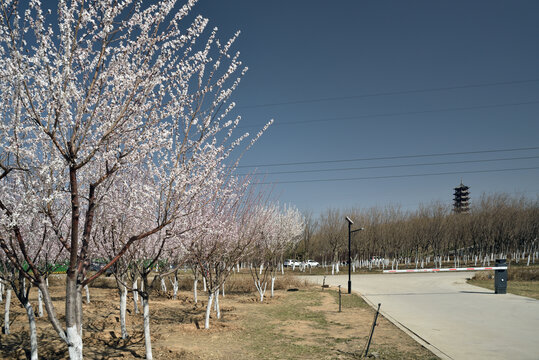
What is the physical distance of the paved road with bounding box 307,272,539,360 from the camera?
887cm

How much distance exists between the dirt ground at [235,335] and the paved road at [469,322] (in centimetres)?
80

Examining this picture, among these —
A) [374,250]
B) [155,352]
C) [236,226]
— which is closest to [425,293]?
[236,226]

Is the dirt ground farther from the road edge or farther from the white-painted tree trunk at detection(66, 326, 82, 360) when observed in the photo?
the white-painted tree trunk at detection(66, 326, 82, 360)

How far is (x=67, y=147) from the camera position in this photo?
155 inches

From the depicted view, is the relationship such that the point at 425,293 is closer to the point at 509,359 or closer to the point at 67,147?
the point at 509,359

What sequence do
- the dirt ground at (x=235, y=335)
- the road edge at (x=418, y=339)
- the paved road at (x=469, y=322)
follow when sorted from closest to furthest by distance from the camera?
the road edge at (x=418, y=339)
the paved road at (x=469, y=322)
the dirt ground at (x=235, y=335)

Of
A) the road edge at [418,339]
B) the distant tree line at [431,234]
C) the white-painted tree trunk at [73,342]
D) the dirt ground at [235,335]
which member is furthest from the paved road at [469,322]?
the distant tree line at [431,234]

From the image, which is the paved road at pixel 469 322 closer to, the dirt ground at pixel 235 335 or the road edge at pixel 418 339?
the road edge at pixel 418 339

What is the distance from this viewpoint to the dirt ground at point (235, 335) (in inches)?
362

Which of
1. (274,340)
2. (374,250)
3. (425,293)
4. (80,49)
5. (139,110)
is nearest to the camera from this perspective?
(80,49)

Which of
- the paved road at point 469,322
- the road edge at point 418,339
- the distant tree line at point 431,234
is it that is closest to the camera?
the road edge at point 418,339

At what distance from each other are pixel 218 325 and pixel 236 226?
3704 millimetres

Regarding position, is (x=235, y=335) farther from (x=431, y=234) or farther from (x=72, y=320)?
(x=431, y=234)

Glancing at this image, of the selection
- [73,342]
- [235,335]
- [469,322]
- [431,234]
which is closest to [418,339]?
[469,322]
